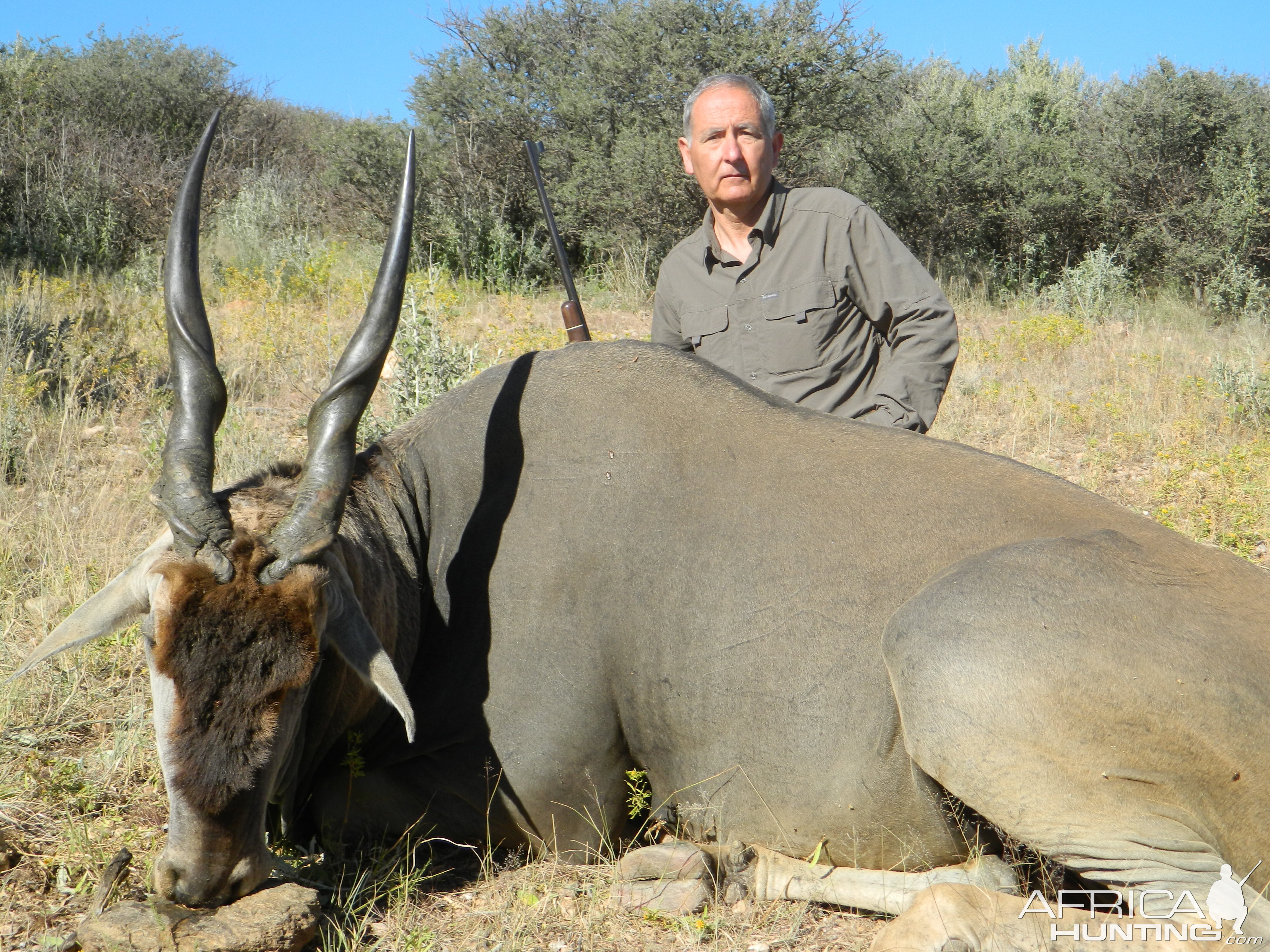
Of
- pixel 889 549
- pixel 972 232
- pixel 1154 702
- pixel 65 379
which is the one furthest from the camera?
pixel 972 232

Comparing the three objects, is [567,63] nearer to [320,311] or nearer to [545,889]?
[320,311]

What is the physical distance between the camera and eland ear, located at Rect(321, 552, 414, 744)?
10.2ft

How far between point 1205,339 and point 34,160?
1517cm

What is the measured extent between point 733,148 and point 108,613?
3.72 metres

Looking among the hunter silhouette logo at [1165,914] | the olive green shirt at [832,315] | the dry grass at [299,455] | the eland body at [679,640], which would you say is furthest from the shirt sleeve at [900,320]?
the hunter silhouette logo at [1165,914]

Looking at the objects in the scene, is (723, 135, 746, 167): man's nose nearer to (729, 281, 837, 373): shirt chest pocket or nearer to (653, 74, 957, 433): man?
(653, 74, 957, 433): man

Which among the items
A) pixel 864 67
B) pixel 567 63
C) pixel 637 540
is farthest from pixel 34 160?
pixel 637 540

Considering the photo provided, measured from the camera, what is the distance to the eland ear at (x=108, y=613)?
10.1 feet

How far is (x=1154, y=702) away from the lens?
2998 millimetres

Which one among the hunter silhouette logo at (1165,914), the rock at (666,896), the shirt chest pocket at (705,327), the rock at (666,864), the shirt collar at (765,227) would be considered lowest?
the rock at (666,896)

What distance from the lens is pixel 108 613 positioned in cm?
309

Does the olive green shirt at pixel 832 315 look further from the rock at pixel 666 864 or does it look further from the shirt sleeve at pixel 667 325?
the rock at pixel 666 864

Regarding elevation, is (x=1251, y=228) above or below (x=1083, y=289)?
above

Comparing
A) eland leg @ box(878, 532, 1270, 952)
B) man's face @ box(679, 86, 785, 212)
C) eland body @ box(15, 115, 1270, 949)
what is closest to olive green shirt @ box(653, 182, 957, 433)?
man's face @ box(679, 86, 785, 212)
